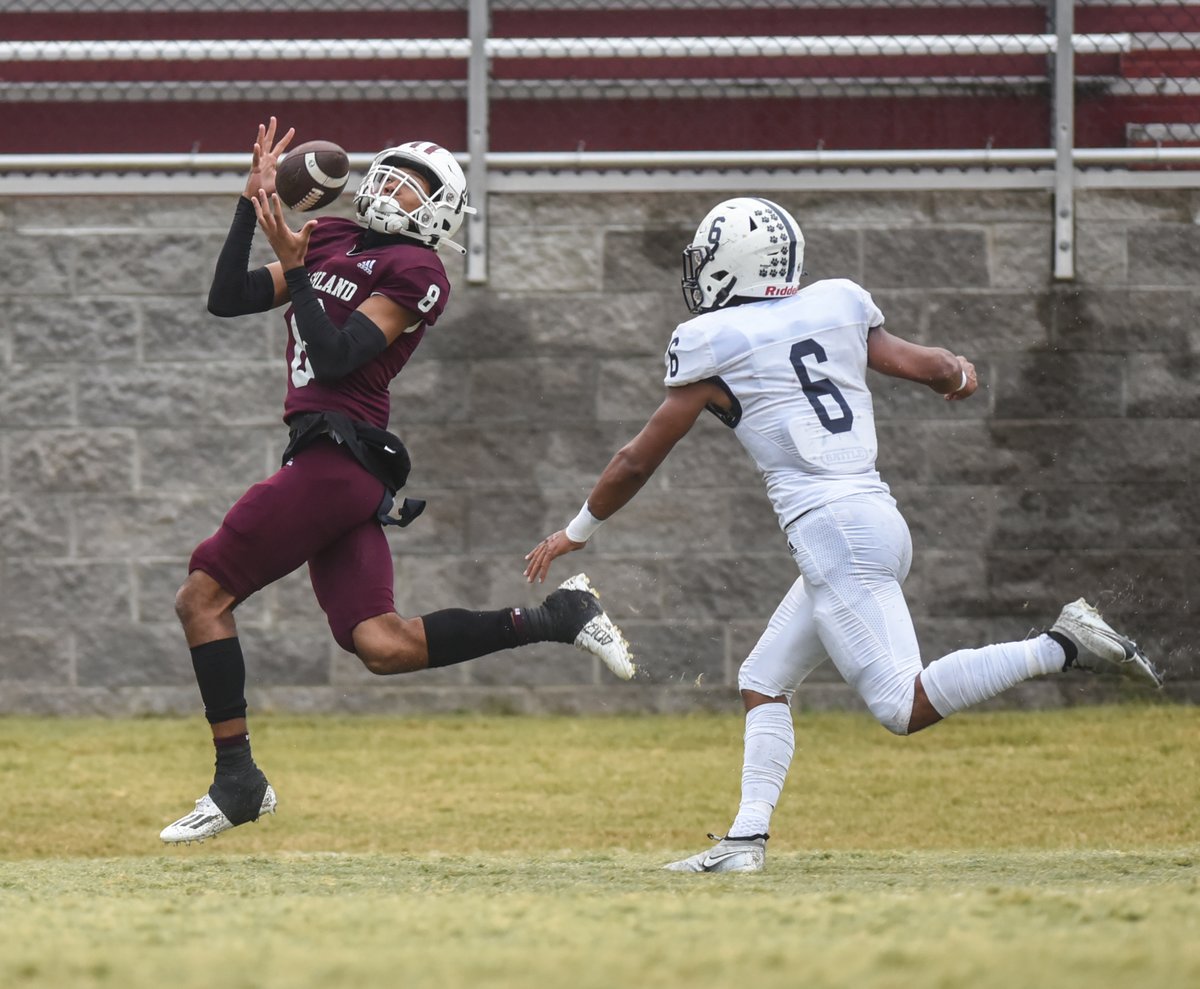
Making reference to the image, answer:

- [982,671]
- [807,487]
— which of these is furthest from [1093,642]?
[807,487]

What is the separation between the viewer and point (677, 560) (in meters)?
8.74

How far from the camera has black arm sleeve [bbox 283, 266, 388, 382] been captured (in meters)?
5.25

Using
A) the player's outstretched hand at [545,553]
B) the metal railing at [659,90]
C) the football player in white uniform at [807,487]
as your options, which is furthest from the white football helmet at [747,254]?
the metal railing at [659,90]

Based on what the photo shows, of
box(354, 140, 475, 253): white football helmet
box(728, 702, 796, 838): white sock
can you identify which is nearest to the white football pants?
box(728, 702, 796, 838): white sock

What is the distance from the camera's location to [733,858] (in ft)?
17.0

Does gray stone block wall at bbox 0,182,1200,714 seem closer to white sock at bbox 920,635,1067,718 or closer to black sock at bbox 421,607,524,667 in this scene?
black sock at bbox 421,607,524,667

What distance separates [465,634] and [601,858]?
1.15 meters

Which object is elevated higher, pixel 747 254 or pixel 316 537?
pixel 747 254

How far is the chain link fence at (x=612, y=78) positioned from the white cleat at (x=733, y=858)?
15.6ft

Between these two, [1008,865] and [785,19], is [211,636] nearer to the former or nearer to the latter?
[1008,865]

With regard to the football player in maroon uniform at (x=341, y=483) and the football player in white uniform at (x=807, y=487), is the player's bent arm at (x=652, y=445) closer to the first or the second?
the football player in white uniform at (x=807, y=487)

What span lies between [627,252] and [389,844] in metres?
3.29

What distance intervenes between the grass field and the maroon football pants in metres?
0.88

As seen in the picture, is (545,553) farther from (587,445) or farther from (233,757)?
(587,445)
